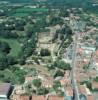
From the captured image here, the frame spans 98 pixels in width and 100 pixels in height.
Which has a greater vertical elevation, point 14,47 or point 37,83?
point 37,83

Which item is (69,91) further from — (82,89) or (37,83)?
(37,83)

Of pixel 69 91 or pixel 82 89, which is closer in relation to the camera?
pixel 69 91

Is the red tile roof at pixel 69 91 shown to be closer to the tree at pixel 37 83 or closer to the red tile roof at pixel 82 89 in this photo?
the red tile roof at pixel 82 89

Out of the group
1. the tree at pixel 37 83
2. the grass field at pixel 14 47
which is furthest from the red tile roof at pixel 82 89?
the grass field at pixel 14 47

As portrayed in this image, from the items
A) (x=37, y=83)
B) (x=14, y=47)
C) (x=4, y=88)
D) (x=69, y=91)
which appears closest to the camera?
(x=69, y=91)

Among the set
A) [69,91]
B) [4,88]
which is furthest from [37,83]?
[69,91]

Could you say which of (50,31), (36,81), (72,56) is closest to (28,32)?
(50,31)

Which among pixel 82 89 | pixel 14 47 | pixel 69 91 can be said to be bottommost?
pixel 14 47

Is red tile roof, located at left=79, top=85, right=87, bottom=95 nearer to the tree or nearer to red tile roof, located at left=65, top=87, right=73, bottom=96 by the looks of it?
red tile roof, located at left=65, top=87, right=73, bottom=96

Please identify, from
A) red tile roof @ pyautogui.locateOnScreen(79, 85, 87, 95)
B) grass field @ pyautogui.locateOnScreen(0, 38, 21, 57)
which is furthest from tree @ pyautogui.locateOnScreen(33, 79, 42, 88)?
grass field @ pyautogui.locateOnScreen(0, 38, 21, 57)

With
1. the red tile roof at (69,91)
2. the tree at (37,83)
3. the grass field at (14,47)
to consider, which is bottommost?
the grass field at (14,47)

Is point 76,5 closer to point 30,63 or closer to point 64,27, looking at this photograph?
point 64,27

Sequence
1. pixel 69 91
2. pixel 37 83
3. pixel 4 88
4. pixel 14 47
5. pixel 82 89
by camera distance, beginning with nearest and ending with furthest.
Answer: pixel 69 91 < pixel 4 88 < pixel 82 89 < pixel 37 83 < pixel 14 47
